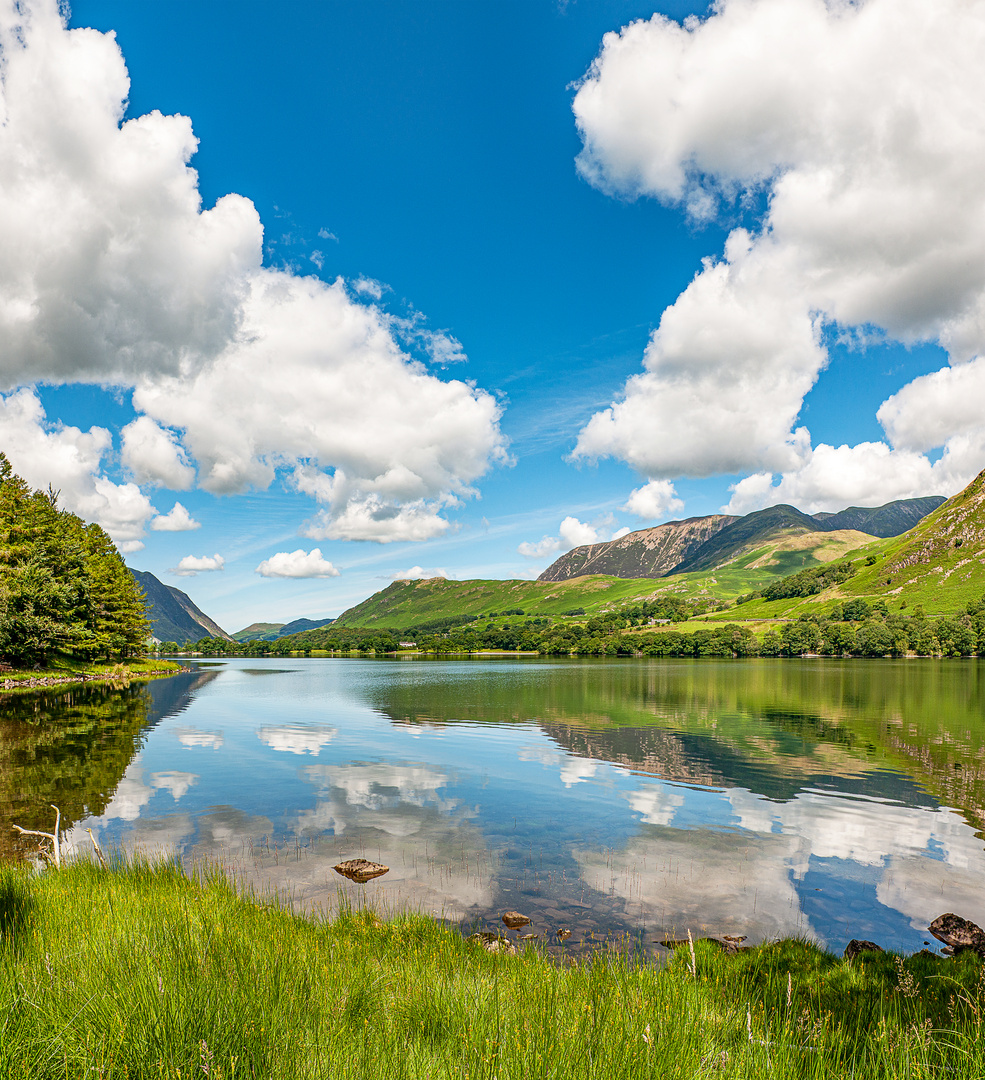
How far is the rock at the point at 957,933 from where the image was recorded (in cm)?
1519

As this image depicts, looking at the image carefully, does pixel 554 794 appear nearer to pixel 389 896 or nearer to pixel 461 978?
pixel 389 896

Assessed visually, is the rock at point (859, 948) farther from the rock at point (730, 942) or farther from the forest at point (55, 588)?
the forest at point (55, 588)

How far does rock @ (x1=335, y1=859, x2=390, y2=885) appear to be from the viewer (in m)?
19.2

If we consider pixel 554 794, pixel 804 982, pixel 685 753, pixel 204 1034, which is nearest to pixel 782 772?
pixel 685 753

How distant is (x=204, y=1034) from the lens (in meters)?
5.31

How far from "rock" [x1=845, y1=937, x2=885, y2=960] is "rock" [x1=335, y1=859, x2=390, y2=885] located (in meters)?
13.4

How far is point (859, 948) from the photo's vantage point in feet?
48.5

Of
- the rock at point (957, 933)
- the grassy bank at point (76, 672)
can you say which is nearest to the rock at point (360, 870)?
the rock at point (957, 933)

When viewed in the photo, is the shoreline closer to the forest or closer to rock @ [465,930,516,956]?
the forest

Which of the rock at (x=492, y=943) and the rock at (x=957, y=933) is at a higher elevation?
the rock at (x=492, y=943)

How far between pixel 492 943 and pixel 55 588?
85877 mm

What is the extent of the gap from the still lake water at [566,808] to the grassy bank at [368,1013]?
263 inches

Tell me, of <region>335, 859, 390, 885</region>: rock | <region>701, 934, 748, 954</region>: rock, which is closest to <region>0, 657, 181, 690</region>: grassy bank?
<region>335, 859, 390, 885</region>: rock

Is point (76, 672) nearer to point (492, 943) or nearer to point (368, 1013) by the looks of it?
point (492, 943)
